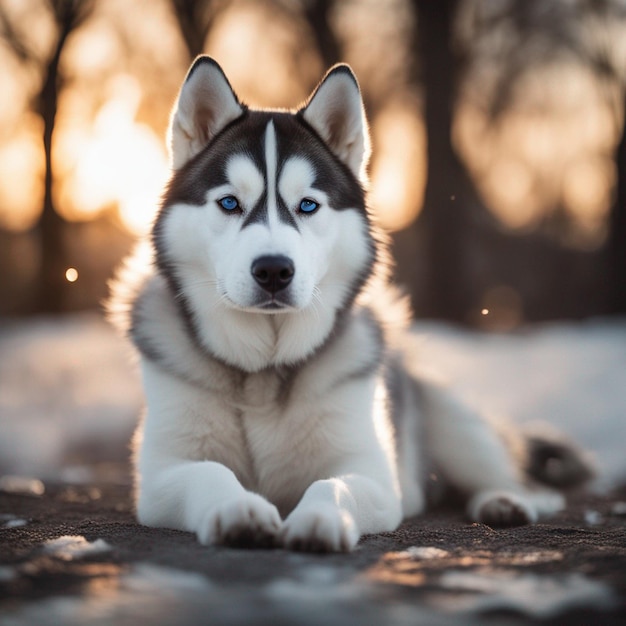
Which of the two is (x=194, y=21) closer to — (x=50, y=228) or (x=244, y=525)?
(x=50, y=228)

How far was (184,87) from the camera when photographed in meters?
2.93

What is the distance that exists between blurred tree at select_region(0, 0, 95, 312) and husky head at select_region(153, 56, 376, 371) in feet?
19.6

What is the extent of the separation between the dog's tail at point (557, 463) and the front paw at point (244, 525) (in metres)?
2.54

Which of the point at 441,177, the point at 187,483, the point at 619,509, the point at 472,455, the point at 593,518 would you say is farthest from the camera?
the point at 441,177

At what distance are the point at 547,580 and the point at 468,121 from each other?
10.6m

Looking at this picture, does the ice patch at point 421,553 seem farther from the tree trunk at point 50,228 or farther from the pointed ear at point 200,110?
the tree trunk at point 50,228

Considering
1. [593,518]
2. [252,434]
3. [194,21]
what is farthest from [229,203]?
[194,21]

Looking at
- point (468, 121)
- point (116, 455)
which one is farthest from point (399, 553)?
point (468, 121)

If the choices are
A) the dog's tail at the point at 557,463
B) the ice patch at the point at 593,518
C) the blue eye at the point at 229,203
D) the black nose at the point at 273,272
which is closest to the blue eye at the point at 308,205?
the blue eye at the point at 229,203

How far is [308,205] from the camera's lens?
279 centimetres

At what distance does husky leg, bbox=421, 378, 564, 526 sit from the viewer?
11.8ft

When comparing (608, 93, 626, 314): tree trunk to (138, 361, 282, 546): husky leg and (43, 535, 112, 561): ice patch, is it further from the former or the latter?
(43, 535, 112, 561): ice patch

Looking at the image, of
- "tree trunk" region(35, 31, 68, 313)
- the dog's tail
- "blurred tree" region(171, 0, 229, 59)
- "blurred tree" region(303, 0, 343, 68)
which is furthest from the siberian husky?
"blurred tree" region(303, 0, 343, 68)

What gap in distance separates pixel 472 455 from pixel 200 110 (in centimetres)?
215
